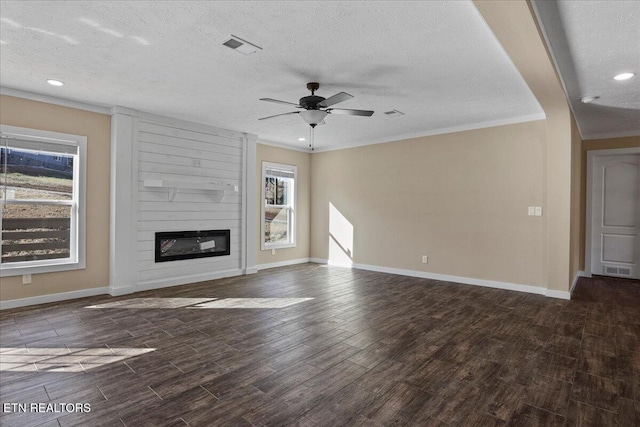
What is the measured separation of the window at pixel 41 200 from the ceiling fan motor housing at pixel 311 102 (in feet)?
10.6

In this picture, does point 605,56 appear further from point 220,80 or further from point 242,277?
point 242,277

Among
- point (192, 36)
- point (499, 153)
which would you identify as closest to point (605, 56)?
point (499, 153)

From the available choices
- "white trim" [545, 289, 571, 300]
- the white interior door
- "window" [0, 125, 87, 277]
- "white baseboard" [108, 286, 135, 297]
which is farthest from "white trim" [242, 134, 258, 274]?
the white interior door

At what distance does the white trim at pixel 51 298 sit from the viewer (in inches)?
165

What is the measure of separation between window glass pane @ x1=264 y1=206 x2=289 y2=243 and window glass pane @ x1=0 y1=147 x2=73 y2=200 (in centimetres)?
345

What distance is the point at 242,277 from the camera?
623 centimetres

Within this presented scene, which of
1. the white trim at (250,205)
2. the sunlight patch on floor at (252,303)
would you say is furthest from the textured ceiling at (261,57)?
the sunlight patch on floor at (252,303)

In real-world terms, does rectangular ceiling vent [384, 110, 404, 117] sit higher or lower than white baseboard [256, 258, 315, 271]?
higher

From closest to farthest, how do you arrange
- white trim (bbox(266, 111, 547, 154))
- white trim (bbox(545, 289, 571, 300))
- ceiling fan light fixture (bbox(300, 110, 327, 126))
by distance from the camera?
ceiling fan light fixture (bbox(300, 110, 327, 126)) < white trim (bbox(545, 289, 571, 300)) < white trim (bbox(266, 111, 547, 154))

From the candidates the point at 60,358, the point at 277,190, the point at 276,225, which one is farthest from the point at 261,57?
the point at 276,225

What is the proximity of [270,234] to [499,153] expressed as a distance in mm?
4582

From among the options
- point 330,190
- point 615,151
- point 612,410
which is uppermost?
point 615,151

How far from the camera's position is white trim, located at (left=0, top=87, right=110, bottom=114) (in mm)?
4137

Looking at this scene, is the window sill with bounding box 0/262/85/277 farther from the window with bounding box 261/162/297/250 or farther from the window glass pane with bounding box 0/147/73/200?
the window with bounding box 261/162/297/250
